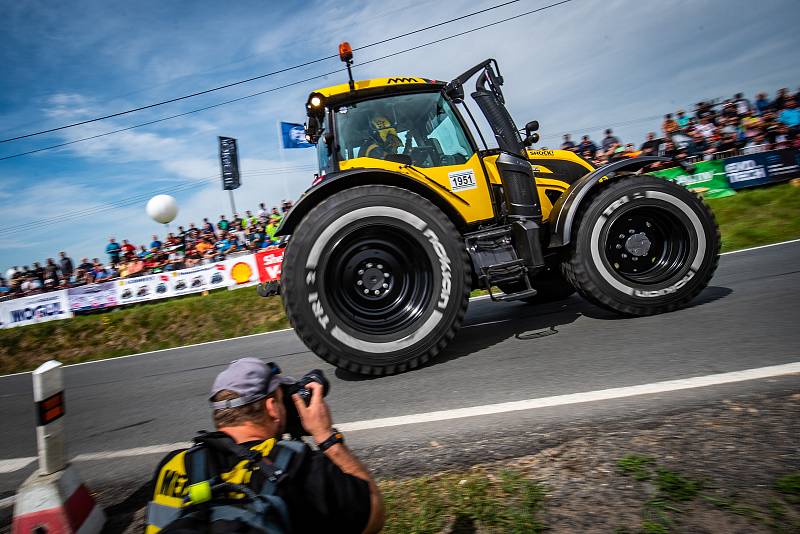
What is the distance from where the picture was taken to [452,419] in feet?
8.43

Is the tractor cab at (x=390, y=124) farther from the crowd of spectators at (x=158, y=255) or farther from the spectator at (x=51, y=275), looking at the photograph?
the spectator at (x=51, y=275)

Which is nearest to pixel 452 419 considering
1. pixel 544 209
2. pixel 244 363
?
pixel 244 363

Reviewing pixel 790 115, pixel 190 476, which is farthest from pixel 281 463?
pixel 790 115

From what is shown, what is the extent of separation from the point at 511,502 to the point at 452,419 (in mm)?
915

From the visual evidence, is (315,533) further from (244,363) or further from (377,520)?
(244,363)

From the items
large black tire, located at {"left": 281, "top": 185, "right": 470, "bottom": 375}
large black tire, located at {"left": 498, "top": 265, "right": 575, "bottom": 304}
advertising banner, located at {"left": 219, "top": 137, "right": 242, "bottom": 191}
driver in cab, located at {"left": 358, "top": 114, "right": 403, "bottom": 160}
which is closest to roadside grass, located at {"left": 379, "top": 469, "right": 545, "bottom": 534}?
large black tire, located at {"left": 281, "top": 185, "right": 470, "bottom": 375}

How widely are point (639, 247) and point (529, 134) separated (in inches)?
55.7

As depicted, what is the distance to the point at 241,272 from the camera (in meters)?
12.5

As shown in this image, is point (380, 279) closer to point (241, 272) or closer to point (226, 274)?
point (241, 272)

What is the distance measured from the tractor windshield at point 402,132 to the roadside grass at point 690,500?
2.96m

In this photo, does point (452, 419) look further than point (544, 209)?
No

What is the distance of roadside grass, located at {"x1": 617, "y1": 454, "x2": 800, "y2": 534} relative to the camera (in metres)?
1.38

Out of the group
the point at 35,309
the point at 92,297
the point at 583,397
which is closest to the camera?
the point at 583,397

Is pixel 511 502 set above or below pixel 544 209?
below
